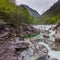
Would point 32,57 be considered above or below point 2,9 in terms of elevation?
below

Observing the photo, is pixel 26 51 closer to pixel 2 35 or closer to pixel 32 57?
pixel 32 57

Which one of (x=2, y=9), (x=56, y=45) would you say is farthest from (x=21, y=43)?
(x=2, y=9)

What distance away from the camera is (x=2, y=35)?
37281mm

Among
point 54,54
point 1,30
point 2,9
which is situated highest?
point 2,9

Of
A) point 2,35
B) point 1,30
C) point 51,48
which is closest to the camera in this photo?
point 51,48

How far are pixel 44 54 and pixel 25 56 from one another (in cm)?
263

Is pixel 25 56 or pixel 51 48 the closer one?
pixel 25 56

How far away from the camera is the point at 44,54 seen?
25328 mm

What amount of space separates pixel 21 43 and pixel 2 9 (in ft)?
69.7

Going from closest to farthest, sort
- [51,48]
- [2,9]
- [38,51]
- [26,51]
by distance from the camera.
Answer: [38,51]
[26,51]
[51,48]
[2,9]

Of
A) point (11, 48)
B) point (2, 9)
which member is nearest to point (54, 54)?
point (11, 48)

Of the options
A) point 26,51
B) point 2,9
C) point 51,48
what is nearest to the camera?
point 26,51

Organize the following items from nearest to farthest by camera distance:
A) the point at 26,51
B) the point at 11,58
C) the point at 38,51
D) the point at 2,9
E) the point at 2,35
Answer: the point at 11,58 < the point at 38,51 < the point at 26,51 < the point at 2,35 < the point at 2,9

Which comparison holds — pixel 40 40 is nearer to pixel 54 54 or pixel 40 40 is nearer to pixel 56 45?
pixel 56 45
